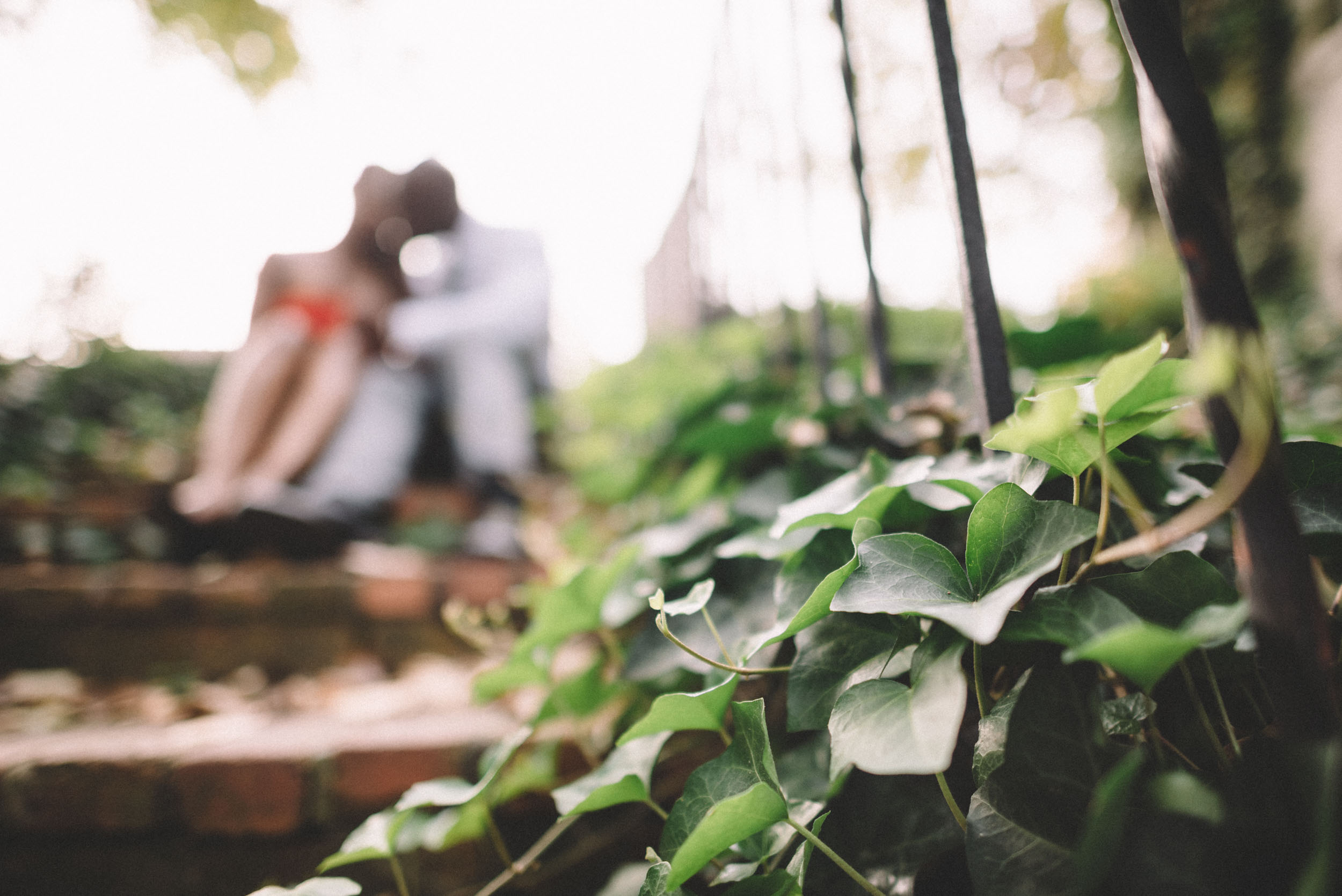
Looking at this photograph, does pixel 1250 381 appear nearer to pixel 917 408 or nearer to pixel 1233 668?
pixel 1233 668

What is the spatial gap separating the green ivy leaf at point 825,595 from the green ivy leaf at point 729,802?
48mm

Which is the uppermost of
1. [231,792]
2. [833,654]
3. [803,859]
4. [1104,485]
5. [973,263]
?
[973,263]

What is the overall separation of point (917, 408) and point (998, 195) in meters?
5.50

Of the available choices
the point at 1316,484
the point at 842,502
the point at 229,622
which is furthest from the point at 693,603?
the point at 229,622

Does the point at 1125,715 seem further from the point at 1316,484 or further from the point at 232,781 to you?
the point at 232,781

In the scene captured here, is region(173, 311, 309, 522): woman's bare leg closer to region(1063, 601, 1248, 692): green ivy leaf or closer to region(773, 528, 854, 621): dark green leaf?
region(773, 528, 854, 621): dark green leaf

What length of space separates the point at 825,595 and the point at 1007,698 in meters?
0.12

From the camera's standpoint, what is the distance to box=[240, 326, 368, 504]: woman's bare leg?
5.76ft

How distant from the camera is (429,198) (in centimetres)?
238

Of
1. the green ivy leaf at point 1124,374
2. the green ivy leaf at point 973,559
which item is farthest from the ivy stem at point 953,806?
the green ivy leaf at point 1124,374

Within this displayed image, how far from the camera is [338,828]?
2.53 ft

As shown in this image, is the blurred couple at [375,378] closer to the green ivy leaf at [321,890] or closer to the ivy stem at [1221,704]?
the green ivy leaf at [321,890]

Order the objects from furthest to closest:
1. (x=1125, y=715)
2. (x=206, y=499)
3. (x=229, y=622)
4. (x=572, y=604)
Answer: (x=206, y=499)
(x=229, y=622)
(x=572, y=604)
(x=1125, y=715)

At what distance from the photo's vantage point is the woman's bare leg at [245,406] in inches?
71.7
